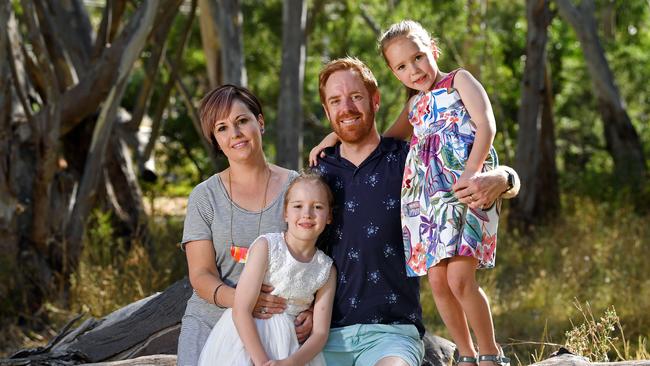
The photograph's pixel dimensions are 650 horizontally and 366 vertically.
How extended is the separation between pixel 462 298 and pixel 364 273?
357 mm

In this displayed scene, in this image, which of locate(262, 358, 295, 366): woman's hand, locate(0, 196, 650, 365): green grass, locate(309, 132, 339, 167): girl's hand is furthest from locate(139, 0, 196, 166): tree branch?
locate(262, 358, 295, 366): woman's hand

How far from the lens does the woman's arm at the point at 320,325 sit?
11.3 ft

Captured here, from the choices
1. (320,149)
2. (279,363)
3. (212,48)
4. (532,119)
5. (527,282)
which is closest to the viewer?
(279,363)

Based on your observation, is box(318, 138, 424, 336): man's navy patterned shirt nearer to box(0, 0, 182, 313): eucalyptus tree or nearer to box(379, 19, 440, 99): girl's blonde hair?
box(379, 19, 440, 99): girl's blonde hair

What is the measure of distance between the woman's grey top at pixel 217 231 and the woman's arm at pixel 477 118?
69 cm

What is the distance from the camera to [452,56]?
15.6 meters

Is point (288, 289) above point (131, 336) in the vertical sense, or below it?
above

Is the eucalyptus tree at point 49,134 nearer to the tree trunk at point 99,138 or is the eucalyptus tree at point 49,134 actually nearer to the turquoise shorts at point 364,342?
the tree trunk at point 99,138

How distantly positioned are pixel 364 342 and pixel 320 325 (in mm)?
195

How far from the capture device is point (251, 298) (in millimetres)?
3457

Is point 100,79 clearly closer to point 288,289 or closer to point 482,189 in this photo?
point 288,289

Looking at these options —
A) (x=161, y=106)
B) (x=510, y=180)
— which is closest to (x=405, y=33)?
(x=510, y=180)

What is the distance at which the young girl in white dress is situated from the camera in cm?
345

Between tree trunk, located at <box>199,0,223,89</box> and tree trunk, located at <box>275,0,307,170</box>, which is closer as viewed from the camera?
tree trunk, located at <box>275,0,307,170</box>
